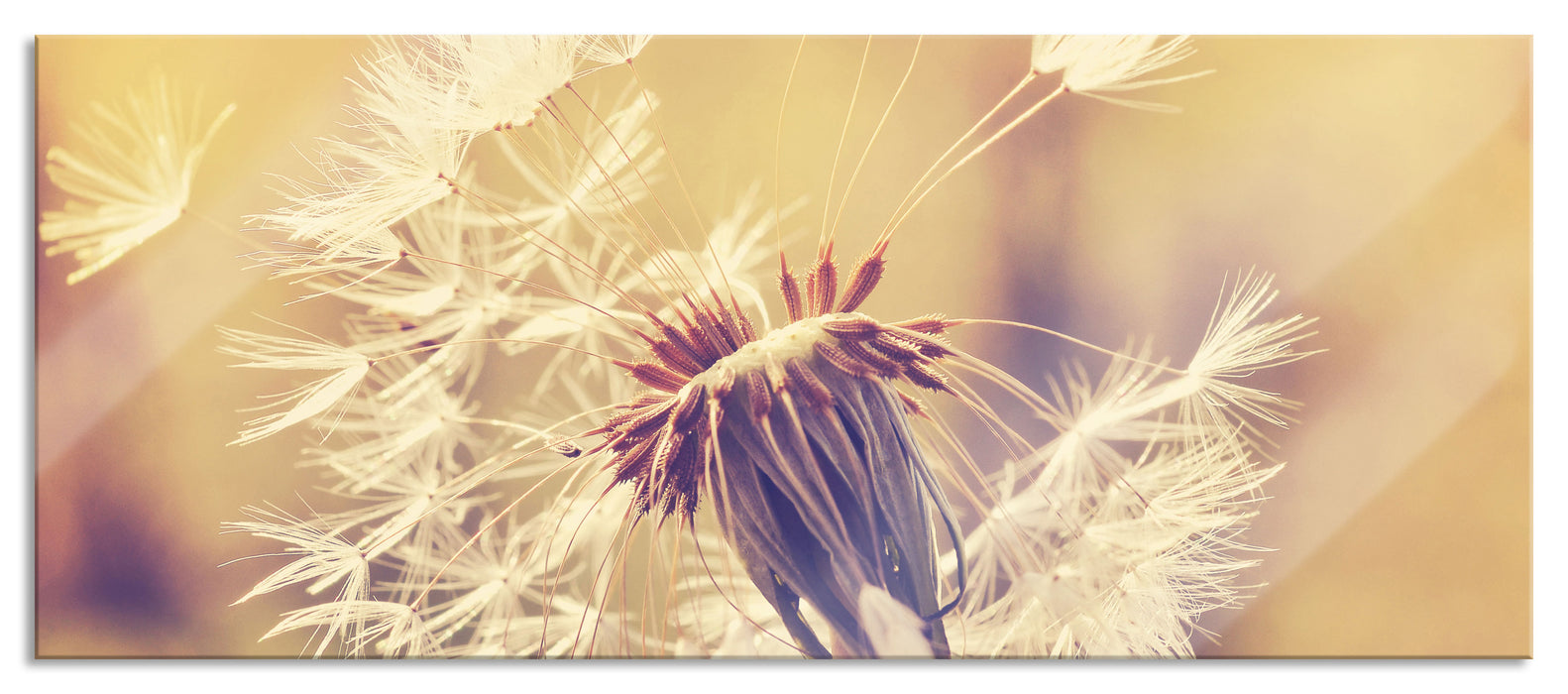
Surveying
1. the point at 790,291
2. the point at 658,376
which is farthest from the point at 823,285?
the point at 658,376

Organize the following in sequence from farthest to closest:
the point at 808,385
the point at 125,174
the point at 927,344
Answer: the point at 125,174 < the point at 927,344 < the point at 808,385

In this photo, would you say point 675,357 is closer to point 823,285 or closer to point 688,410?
point 688,410

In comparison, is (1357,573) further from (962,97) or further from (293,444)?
(293,444)

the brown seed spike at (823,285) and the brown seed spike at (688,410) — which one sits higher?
the brown seed spike at (823,285)

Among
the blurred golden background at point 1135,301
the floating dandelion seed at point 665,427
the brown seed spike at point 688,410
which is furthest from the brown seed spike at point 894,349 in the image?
the blurred golden background at point 1135,301

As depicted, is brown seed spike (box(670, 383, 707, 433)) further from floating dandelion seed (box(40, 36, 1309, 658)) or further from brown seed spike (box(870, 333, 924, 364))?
brown seed spike (box(870, 333, 924, 364))

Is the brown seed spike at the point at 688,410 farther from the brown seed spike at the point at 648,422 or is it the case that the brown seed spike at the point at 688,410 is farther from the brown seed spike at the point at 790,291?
the brown seed spike at the point at 790,291
